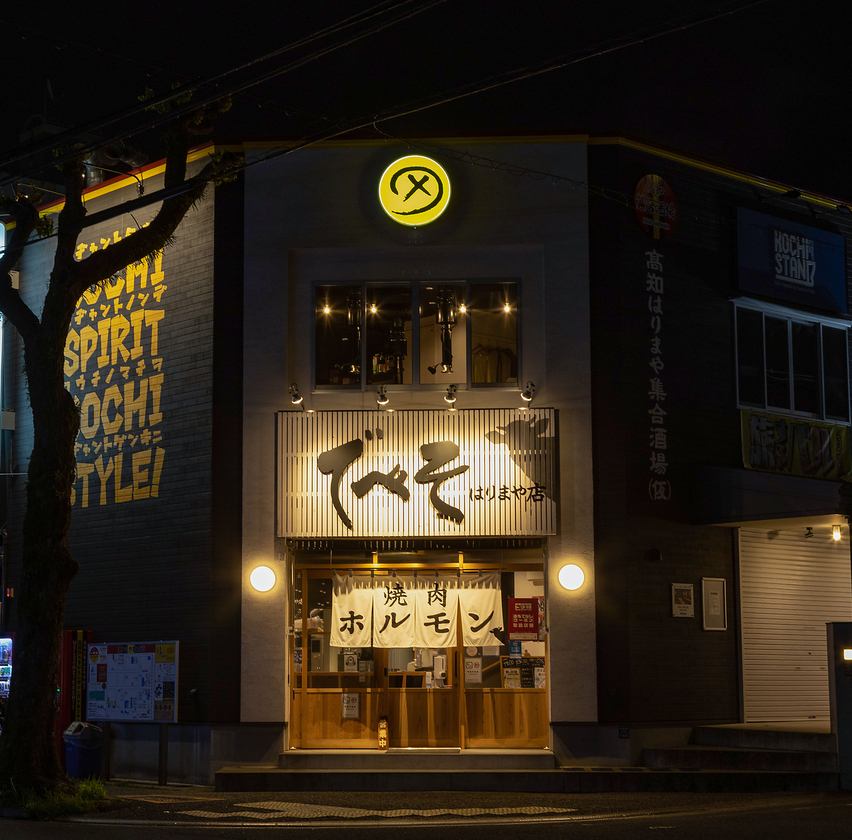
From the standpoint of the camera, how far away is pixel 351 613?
1988 cm

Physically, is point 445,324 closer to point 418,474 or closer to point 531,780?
point 418,474

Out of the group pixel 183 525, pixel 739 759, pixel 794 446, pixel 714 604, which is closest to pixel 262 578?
pixel 183 525

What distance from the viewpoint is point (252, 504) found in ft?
65.6

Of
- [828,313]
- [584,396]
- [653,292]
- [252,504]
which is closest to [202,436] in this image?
[252,504]

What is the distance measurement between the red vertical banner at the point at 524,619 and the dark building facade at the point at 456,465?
6 centimetres

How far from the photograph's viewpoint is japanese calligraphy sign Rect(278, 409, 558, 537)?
1950 cm

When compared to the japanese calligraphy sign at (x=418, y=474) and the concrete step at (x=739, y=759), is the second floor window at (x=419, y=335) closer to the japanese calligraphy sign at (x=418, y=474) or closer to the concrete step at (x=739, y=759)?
the japanese calligraphy sign at (x=418, y=474)

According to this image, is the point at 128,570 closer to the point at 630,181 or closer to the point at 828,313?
the point at 630,181

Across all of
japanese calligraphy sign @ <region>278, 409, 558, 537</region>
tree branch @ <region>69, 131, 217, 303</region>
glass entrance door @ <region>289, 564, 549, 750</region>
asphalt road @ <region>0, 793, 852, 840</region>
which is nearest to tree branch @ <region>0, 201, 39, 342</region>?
tree branch @ <region>69, 131, 217, 303</region>

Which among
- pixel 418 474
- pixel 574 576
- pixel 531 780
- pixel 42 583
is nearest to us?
pixel 42 583

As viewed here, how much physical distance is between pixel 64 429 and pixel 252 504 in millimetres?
→ 3459

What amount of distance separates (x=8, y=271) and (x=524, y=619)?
358 inches

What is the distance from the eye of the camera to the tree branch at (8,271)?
58.8ft

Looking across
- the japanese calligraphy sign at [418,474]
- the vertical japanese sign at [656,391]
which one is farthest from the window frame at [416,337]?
the vertical japanese sign at [656,391]
